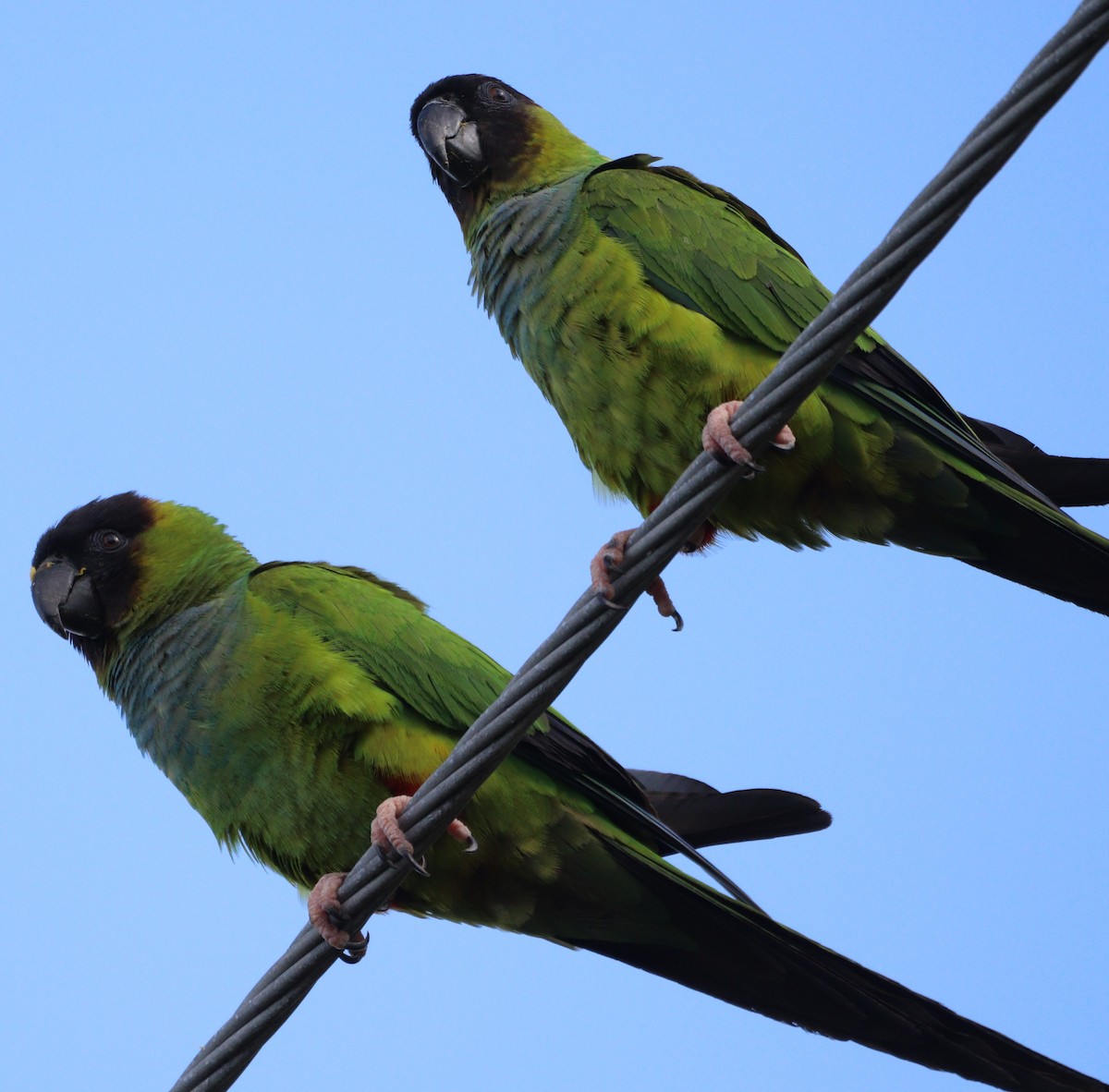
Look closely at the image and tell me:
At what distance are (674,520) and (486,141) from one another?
3059 millimetres

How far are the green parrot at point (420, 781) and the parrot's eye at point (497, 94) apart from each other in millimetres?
2225

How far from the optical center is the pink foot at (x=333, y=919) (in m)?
3.15

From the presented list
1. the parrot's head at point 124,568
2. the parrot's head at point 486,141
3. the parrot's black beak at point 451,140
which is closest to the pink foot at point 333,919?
the parrot's head at point 124,568

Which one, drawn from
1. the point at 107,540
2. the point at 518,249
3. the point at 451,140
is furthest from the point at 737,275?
the point at 107,540

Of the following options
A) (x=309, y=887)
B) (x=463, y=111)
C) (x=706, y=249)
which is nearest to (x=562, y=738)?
(x=309, y=887)

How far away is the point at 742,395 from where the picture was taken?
393 centimetres

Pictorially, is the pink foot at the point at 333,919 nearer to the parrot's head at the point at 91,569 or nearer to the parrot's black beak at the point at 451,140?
the parrot's head at the point at 91,569

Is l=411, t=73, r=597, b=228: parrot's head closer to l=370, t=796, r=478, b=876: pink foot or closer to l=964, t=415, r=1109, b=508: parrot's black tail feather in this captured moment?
l=964, t=415, r=1109, b=508: parrot's black tail feather

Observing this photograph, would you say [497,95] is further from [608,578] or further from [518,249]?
[608,578]

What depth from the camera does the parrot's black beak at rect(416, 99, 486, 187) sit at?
16.8 ft

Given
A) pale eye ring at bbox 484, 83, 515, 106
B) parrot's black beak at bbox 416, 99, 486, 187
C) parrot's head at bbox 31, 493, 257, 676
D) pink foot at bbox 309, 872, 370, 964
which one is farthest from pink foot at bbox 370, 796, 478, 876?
pale eye ring at bbox 484, 83, 515, 106

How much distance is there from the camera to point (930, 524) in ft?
Result: 13.5

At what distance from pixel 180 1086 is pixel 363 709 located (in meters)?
1.19

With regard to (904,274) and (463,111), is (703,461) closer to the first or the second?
(904,274)
